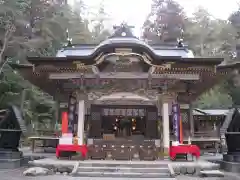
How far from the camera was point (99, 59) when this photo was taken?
38.5 ft

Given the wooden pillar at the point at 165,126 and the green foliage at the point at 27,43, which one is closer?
the wooden pillar at the point at 165,126

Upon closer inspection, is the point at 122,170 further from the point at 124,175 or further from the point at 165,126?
the point at 165,126

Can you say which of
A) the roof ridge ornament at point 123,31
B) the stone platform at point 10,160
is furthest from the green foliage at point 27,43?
the roof ridge ornament at point 123,31

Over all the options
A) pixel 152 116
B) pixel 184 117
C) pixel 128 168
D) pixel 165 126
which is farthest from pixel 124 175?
pixel 184 117

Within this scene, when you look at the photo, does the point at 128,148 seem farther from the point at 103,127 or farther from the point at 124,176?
the point at 103,127

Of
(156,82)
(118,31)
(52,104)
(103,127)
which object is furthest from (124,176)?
(52,104)

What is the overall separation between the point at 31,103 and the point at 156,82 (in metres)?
17.3

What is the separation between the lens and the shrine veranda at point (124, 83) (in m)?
11.6

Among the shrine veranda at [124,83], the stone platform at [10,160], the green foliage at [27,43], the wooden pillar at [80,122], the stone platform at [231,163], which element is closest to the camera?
the stone platform at [231,163]

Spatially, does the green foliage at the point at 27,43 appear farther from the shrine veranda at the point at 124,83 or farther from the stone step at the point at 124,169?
the stone step at the point at 124,169

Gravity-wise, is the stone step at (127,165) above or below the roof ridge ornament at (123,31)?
below

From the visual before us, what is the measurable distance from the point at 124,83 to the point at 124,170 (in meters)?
4.68

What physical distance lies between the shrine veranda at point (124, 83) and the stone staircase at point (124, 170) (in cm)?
129

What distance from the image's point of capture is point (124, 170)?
364 inches
